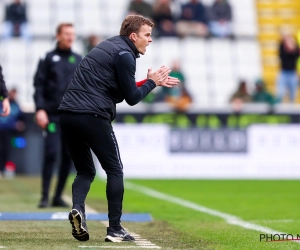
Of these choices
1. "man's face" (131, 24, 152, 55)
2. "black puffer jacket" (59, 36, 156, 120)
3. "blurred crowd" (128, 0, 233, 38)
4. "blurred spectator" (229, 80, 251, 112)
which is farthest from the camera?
"blurred crowd" (128, 0, 233, 38)

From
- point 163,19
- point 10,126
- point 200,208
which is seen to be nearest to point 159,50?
point 163,19

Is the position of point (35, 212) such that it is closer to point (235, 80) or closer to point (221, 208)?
point (221, 208)

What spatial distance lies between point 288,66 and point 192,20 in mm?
3504

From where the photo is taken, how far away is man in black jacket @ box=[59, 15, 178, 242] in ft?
23.2

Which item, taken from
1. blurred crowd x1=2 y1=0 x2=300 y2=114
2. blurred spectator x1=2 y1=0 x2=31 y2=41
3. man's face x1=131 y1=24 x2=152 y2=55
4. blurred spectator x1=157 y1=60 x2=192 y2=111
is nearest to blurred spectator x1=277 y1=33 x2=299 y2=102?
blurred crowd x1=2 y1=0 x2=300 y2=114

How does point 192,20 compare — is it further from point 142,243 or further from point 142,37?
point 142,243

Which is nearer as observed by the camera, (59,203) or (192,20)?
(59,203)

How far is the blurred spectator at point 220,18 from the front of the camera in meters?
23.6

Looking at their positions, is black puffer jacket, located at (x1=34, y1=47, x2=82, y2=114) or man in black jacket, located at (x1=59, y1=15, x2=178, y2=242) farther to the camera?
black puffer jacket, located at (x1=34, y1=47, x2=82, y2=114)

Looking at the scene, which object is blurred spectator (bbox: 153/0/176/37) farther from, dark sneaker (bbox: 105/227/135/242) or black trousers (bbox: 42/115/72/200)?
dark sneaker (bbox: 105/227/135/242)

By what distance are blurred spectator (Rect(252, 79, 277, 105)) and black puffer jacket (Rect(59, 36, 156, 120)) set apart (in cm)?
1298

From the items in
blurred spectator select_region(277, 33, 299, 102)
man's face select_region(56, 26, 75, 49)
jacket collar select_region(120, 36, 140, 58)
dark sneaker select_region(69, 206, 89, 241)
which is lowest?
dark sneaker select_region(69, 206, 89, 241)

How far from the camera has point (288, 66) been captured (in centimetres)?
2108

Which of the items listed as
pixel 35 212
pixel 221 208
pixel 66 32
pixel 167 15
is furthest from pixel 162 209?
pixel 167 15
